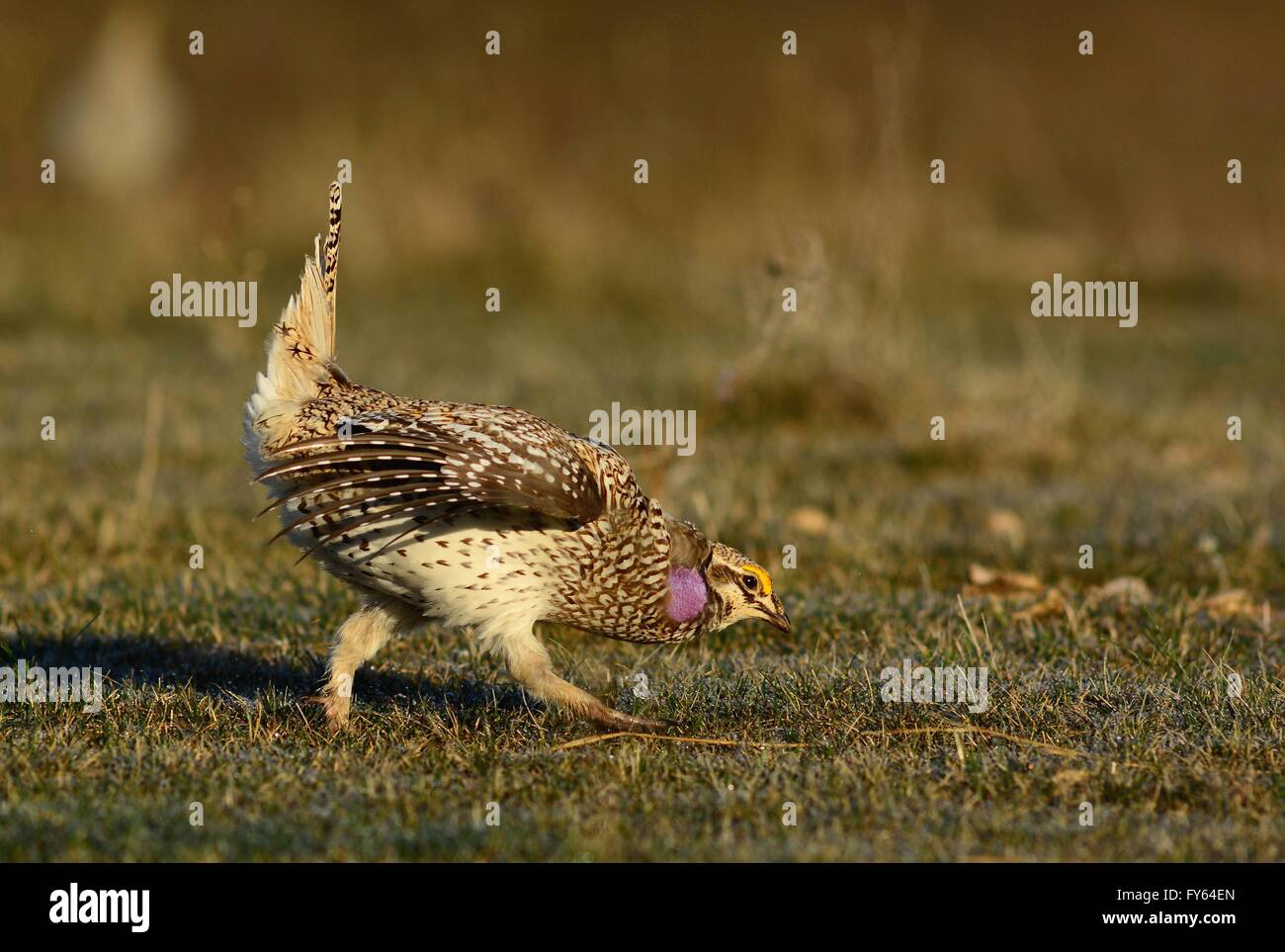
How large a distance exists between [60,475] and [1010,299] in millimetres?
10213

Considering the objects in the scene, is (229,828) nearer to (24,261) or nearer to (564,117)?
(24,261)

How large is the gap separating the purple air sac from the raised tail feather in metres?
1.27

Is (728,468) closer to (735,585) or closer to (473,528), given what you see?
(735,585)

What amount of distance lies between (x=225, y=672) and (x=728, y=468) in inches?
161

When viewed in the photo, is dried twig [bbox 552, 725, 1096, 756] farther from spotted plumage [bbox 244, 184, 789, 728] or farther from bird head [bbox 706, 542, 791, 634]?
bird head [bbox 706, 542, 791, 634]

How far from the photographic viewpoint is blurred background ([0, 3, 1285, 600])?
821 centimetres

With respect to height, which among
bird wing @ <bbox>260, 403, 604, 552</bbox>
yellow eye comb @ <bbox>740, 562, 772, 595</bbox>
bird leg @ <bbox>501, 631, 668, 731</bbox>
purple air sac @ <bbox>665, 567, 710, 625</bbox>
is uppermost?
bird wing @ <bbox>260, 403, 604, 552</bbox>

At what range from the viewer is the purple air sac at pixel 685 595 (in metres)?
5.08

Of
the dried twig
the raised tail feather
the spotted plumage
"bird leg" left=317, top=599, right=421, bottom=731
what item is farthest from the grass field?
the raised tail feather

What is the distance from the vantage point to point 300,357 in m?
5.27

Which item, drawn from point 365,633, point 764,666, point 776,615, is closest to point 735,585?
point 776,615

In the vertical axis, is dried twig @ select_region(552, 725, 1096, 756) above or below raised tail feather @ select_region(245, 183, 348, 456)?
below

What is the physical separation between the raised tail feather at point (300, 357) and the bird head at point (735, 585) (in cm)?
134

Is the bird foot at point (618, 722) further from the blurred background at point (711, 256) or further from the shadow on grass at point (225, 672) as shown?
the blurred background at point (711, 256)
